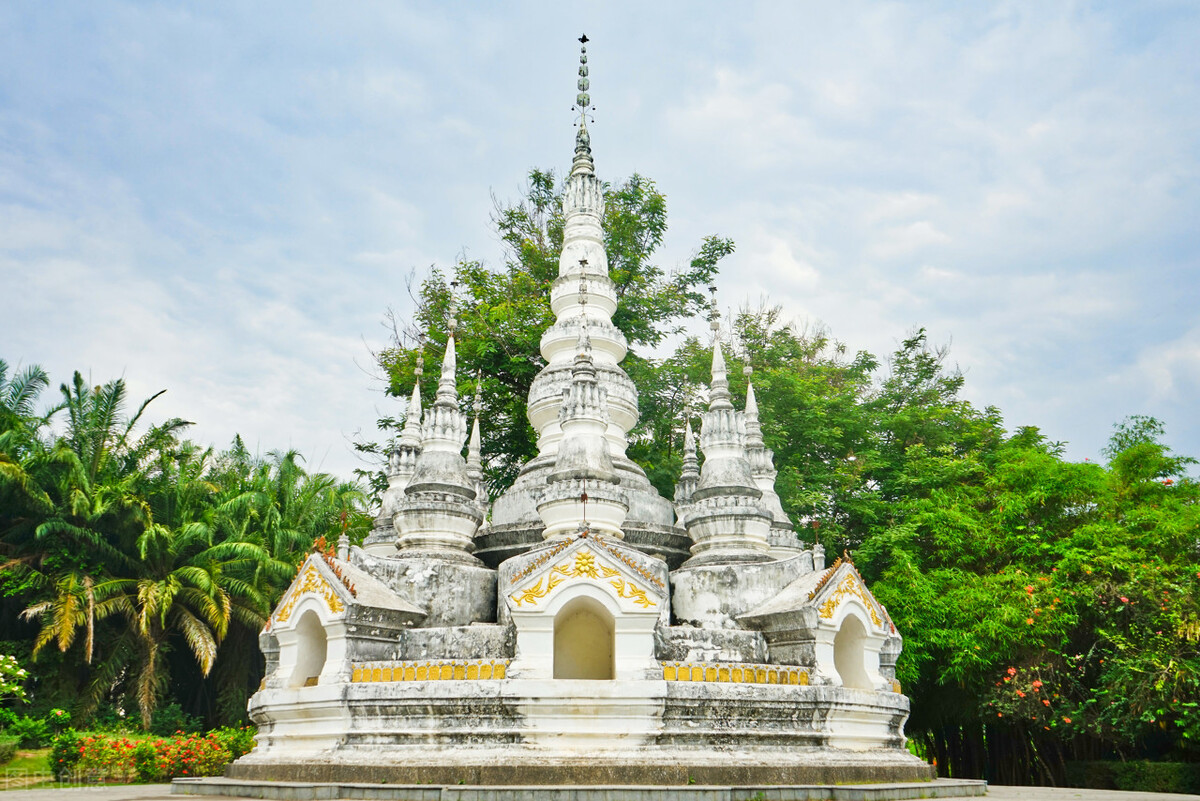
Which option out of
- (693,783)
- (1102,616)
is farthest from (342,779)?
(1102,616)

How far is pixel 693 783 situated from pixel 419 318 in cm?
2604

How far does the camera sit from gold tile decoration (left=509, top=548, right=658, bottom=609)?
40.2 ft

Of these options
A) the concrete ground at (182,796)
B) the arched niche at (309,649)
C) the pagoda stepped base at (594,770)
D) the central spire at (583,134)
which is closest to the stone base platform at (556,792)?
the pagoda stepped base at (594,770)

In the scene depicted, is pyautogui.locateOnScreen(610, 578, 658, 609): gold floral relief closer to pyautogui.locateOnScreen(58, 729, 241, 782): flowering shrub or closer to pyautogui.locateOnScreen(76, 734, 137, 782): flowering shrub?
pyautogui.locateOnScreen(58, 729, 241, 782): flowering shrub

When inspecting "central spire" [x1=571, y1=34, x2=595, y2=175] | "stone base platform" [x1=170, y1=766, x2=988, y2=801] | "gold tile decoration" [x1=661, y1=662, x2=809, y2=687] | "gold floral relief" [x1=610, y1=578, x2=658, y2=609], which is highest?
"central spire" [x1=571, y1=34, x2=595, y2=175]

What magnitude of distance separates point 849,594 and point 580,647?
4381mm

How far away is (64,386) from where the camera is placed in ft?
97.9

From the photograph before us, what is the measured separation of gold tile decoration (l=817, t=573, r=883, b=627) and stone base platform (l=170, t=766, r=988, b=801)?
2576 millimetres

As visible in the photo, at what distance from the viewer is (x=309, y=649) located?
14.1m

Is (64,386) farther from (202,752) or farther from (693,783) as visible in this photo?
(693,783)

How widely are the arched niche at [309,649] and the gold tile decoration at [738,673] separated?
5688 mm

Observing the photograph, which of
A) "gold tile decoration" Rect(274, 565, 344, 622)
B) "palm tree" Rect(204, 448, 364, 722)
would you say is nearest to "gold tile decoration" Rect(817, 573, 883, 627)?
"gold tile decoration" Rect(274, 565, 344, 622)

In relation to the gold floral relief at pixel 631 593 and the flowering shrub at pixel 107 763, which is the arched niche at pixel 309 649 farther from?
the flowering shrub at pixel 107 763

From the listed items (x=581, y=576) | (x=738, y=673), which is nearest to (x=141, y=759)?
(x=581, y=576)
